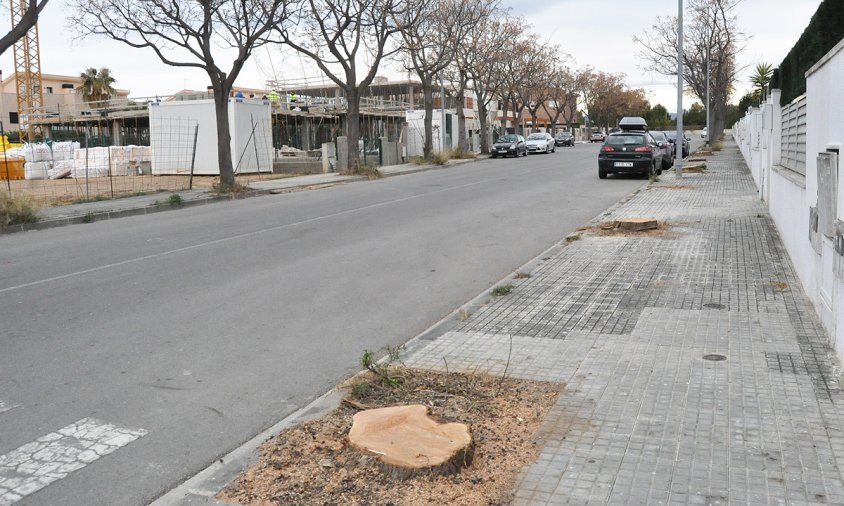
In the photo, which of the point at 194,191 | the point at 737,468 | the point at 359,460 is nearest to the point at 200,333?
the point at 359,460

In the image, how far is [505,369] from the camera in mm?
5566

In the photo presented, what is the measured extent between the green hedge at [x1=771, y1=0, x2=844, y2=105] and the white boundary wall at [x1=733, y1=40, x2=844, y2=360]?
469mm

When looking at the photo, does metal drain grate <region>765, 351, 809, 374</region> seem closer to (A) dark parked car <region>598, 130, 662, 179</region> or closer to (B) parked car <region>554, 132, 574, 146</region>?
(A) dark parked car <region>598, 130, 662, 179</region>

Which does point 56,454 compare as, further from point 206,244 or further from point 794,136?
point 794,136

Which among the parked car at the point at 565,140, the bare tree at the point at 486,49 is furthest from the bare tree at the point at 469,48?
the parked car at the point at 565,140

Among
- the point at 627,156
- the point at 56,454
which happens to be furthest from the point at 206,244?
the point at 627,156

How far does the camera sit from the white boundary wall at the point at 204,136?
33656 millimetres

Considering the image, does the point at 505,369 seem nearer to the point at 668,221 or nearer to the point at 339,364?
the point at 339,364

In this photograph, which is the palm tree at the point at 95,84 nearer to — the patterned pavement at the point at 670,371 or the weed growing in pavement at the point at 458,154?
the weed growing in pavement at the point at 458,154

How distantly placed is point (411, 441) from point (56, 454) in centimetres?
213

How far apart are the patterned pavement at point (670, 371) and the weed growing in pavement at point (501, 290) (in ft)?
0.56

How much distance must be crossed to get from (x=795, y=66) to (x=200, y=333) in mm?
8980

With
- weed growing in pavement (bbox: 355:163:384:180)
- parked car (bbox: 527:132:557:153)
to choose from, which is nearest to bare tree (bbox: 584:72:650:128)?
parked car (bbox: 527:132:557:153)

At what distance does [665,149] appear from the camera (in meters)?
31.3
